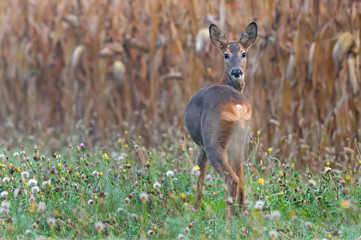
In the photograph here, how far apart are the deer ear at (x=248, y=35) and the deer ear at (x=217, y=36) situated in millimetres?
133

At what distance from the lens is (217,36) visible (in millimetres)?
5160

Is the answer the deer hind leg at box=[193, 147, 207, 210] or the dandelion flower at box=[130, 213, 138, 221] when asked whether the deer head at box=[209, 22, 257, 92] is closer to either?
the deer hind leg at box=[193, 147, 207, 210]

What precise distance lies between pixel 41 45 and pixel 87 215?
5.88m

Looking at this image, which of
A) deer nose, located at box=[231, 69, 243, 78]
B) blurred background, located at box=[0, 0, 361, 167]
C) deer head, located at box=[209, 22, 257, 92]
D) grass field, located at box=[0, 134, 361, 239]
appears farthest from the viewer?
blurred background, located at box=[0, 0, 361, 167]

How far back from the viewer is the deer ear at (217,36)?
16.8 feet

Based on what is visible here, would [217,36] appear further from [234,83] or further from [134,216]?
[134,216]

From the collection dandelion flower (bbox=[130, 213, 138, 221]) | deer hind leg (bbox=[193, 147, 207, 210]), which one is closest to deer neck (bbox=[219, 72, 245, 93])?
deer hind leg (bbox=[193, 147, 207, 210])

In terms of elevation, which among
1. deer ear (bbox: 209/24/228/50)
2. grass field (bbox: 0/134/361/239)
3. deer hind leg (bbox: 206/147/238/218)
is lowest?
grass field (bbox: 0/134/361/239)

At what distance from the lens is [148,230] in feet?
14.4

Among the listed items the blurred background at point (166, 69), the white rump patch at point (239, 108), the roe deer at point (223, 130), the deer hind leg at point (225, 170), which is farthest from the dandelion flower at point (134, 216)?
the blurred background at point (166, 69)

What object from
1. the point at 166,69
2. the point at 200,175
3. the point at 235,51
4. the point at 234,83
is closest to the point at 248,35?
the point at 235,51

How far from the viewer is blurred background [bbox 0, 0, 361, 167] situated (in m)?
6.89

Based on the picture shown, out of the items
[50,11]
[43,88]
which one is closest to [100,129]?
[43,88]

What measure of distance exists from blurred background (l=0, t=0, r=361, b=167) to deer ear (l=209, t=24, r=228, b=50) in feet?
4.22
